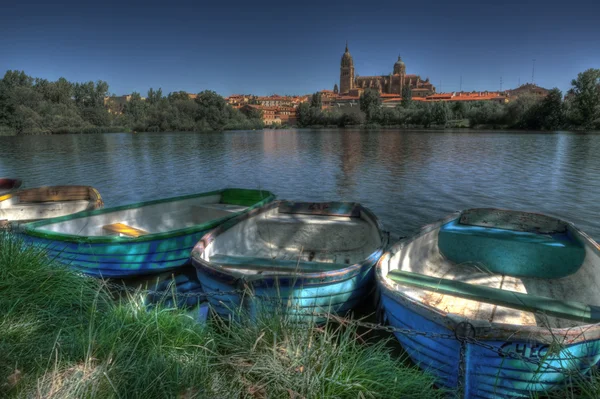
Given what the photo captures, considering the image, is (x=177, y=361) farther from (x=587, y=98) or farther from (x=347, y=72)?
(x=347, y=72)

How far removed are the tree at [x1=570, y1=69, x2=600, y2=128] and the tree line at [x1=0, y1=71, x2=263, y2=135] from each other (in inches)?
2567

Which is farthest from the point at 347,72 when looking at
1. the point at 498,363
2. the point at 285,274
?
the point at 498,363

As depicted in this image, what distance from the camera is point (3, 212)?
8062 mm

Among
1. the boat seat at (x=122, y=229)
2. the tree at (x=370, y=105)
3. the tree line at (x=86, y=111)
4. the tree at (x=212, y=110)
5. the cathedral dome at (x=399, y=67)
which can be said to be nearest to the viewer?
the boat seat at (x=122, y=229)

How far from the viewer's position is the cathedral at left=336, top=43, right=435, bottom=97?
150 meters

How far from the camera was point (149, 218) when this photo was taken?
24.4ft

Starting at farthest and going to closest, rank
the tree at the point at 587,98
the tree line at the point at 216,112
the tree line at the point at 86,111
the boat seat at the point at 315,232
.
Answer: the tree line at the point at 86,111, the tree line at the point at 216,112, the tree at the point at 587,98, the boat seat at the point at 315,232

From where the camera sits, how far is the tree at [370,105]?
299 ft

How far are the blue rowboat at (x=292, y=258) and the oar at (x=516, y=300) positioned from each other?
801 millimetres

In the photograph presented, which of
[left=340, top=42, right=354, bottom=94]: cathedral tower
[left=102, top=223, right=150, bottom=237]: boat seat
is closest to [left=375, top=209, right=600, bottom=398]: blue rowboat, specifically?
[left=102, top=223, right=150, bottom=237]: boat seat

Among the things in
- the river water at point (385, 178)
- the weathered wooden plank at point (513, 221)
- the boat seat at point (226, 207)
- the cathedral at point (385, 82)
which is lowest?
the river water at point (385, 178)

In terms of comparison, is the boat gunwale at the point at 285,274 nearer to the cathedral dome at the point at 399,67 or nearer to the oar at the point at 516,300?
the oar at the point at 516,300

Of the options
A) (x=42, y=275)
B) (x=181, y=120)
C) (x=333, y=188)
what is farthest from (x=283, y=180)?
(x=181, y=120)

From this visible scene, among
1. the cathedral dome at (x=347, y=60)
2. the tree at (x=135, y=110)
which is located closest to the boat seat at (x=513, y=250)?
the tree at (x=135, y=110)
